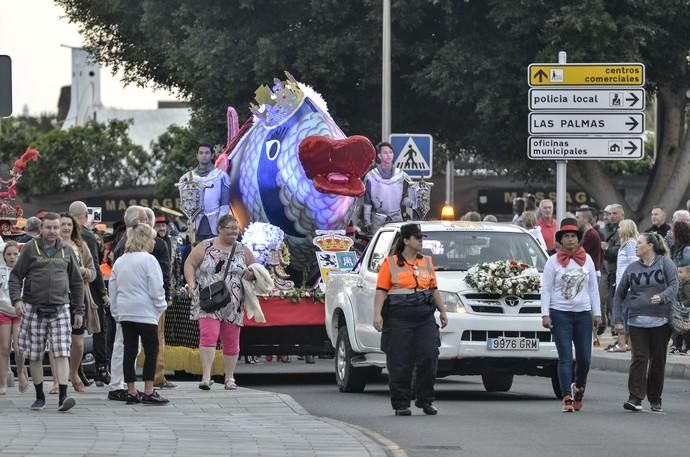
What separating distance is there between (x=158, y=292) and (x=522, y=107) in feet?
66.6

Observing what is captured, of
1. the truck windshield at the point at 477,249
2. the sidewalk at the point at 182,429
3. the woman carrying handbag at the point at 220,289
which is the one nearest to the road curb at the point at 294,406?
the sidewalk at the point at 182,429

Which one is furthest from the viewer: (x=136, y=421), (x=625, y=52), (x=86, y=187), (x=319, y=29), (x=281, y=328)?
(x=86, y=187)

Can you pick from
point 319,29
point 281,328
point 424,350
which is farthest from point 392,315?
point 319,29

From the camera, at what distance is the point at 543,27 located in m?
34.5

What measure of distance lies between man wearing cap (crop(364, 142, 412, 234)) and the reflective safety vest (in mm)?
6668

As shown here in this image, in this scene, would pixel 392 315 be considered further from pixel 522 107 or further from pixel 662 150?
pixel 662 150

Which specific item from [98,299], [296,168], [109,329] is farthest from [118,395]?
[296,168]

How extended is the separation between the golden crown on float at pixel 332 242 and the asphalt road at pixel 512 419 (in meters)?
1.47

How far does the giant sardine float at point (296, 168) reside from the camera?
20938 millimetres

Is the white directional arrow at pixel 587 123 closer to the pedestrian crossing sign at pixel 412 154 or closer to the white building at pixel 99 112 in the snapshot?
the pedestrian crossing sign at pixel 412 154

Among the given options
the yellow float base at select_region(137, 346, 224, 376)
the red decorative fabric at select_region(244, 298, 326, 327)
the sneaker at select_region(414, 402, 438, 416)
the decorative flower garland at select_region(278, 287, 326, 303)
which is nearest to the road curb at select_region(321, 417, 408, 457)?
the sneaker at select_region(414, 402, 438, 416)

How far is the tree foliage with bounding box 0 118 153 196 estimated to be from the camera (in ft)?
246

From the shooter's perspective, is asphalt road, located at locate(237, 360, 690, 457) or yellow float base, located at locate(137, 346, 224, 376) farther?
yellow float base, located at locate(137, 346, 224, 376)

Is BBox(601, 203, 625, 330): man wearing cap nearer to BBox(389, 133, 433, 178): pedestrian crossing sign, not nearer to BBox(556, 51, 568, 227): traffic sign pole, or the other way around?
BBox(556, 51, 568, 227): traffic sign pole
